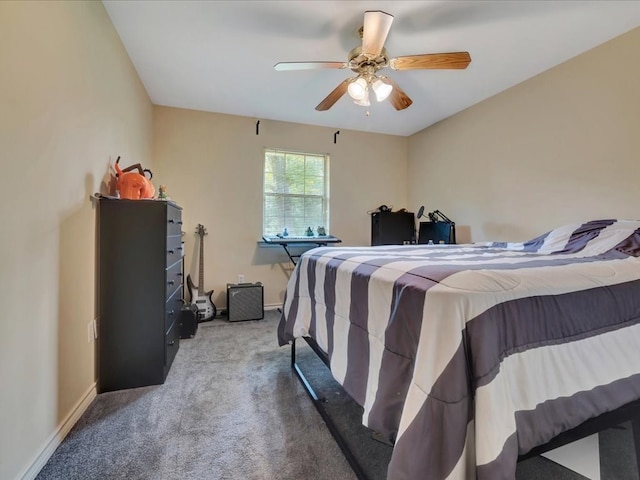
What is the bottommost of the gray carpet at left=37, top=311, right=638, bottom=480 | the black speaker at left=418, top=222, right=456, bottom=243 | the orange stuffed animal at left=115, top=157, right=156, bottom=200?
the gray carpet at left=37, top=311, right=638, bottom=480

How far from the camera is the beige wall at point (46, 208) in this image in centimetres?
112

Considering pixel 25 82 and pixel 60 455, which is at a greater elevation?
pixel 25 82

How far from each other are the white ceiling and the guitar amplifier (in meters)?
2.15

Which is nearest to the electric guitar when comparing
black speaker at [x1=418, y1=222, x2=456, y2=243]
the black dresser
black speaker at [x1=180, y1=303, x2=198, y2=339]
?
black speaker at [x1=180, y1=303, x2=198, y2=339]

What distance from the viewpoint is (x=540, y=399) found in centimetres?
89

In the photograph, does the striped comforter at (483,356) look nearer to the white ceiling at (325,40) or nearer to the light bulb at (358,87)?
the light bulb at (358,87)

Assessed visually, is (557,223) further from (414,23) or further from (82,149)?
(82,149)

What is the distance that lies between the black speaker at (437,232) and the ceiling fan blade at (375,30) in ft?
7.61

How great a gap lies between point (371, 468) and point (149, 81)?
3.61 metres

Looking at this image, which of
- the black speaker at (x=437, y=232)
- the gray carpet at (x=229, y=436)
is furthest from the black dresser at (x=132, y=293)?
the black speaker at (x=437, y=232)

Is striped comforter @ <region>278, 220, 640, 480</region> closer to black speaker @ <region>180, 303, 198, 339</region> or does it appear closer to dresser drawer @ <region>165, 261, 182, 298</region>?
dresser drawer @ <region>165, 261, 182, 298</region>

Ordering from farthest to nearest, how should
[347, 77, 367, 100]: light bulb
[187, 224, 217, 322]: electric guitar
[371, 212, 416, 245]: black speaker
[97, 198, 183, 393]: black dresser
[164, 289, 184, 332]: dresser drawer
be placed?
[371, 212, 416, 245]: black speaker < [187, 224, 217, 322]: electric guitar < [347, 77, 367, 100]: light bulb < [164, 289, 184, 332]: dresser drawer < [97, 198, 183, 393]: black dresser

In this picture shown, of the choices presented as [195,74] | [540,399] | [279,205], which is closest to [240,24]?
[195,74]

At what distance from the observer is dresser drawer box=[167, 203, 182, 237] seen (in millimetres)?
2102
